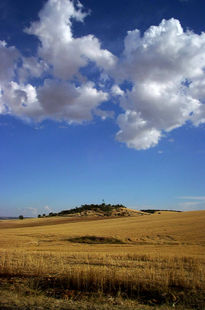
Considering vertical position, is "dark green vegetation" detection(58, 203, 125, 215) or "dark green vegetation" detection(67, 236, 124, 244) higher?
"dark green vegetation" detection(58, 203, 125, 215)

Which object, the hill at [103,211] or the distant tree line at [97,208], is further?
the distant tree line at [97,208]

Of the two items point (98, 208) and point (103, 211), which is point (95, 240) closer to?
point (103, 211)

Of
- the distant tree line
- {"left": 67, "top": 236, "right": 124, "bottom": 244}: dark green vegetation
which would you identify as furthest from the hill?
{"left": 67, "top": 236, "right": 124, "bottom": 244}: dark green vegetation

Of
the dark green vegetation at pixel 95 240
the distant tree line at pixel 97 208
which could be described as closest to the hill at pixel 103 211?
the distant tree line at pixel 97 208

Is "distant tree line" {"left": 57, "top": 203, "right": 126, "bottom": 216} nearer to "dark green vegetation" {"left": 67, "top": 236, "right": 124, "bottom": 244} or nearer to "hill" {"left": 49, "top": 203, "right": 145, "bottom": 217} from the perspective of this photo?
"hill" {"left": 49, "top": 203, "right": 145, "bottom": 217}

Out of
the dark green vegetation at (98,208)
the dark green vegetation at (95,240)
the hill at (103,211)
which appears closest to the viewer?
the dark green vegetation at (95,240)

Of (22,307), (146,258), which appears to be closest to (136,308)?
(22,307)

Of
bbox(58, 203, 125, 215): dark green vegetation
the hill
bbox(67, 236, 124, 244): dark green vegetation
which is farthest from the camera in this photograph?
bbox(58, 203, 125, 215): dark green vegetation

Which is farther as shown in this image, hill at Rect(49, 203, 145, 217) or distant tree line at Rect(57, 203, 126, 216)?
distant tree line at Rect(57, 203, 126, 216)

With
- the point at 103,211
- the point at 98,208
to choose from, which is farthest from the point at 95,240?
the point at 98,208

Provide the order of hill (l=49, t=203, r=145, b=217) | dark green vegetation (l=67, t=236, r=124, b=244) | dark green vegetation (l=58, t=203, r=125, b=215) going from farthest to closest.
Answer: dark green vegetation (l=58, t=203, r=125, b=215), hill (l=49, t=203, r=145, b=217), dark green vegetation (l=67, t=236, r=124, b=244)

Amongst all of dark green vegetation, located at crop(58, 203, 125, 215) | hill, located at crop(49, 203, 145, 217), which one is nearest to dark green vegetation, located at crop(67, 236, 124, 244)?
hill, located at crop(49, 203, 145, 217)

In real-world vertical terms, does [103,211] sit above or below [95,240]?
above

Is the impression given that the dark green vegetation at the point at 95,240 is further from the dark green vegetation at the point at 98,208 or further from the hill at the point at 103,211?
the dark green vegetation at the point at 98,208
